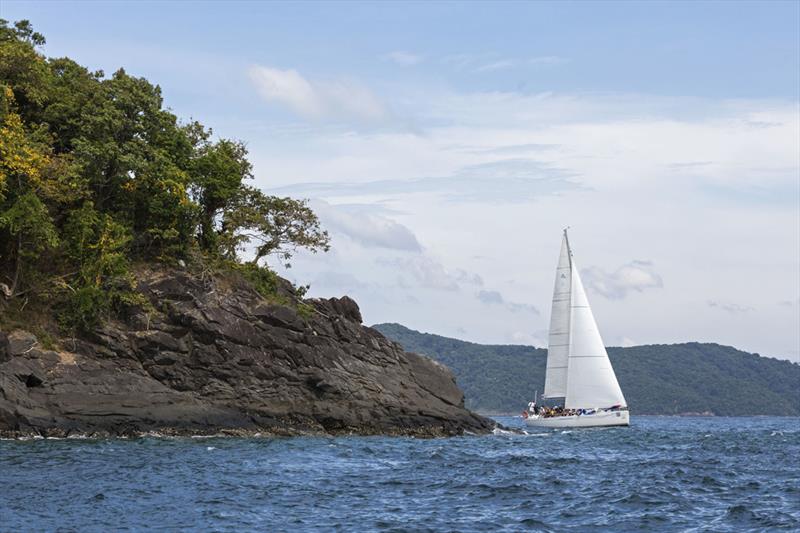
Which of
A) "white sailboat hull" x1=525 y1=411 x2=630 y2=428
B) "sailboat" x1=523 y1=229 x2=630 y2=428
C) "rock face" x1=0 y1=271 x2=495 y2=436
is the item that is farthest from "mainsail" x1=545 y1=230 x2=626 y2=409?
"rock face" x1=0 y1=271 x2=495 y2=436

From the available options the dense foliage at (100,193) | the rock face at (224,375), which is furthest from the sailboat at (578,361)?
the dense foliage at (100,193)

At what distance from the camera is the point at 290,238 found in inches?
2463

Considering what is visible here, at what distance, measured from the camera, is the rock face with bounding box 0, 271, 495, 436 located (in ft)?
154

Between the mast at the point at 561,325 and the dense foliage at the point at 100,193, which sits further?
the mast at the point at 561,325

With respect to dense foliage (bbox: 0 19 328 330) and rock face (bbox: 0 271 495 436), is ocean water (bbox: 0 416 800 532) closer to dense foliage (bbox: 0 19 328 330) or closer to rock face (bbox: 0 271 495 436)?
rock face (bbox: 0 271 495 436)

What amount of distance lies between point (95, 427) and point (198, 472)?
45.2ft

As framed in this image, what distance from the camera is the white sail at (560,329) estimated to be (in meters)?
79.1

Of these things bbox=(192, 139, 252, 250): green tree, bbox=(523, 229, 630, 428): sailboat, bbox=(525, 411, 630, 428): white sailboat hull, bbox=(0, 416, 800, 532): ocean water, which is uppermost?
bbox=(192, 139, 252, 250): green tree

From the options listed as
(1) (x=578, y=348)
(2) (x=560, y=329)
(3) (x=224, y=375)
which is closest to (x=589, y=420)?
(1) (x=578, y=348)

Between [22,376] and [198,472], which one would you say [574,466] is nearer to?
[198,472]

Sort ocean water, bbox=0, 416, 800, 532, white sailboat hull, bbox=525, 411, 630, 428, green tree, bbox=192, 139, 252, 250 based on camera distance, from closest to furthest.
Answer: ocean water, bbox=0, 416, 800, 532
green tree, bbox=192, 139, 252, 250
white sailboat hull, bbox=525, 411, 630, 428

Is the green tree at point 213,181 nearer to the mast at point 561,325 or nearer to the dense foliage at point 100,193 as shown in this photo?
the dense foliage at point 100,193

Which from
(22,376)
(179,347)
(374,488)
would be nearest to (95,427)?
(22,376)

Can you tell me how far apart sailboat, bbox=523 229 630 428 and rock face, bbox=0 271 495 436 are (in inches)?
679
